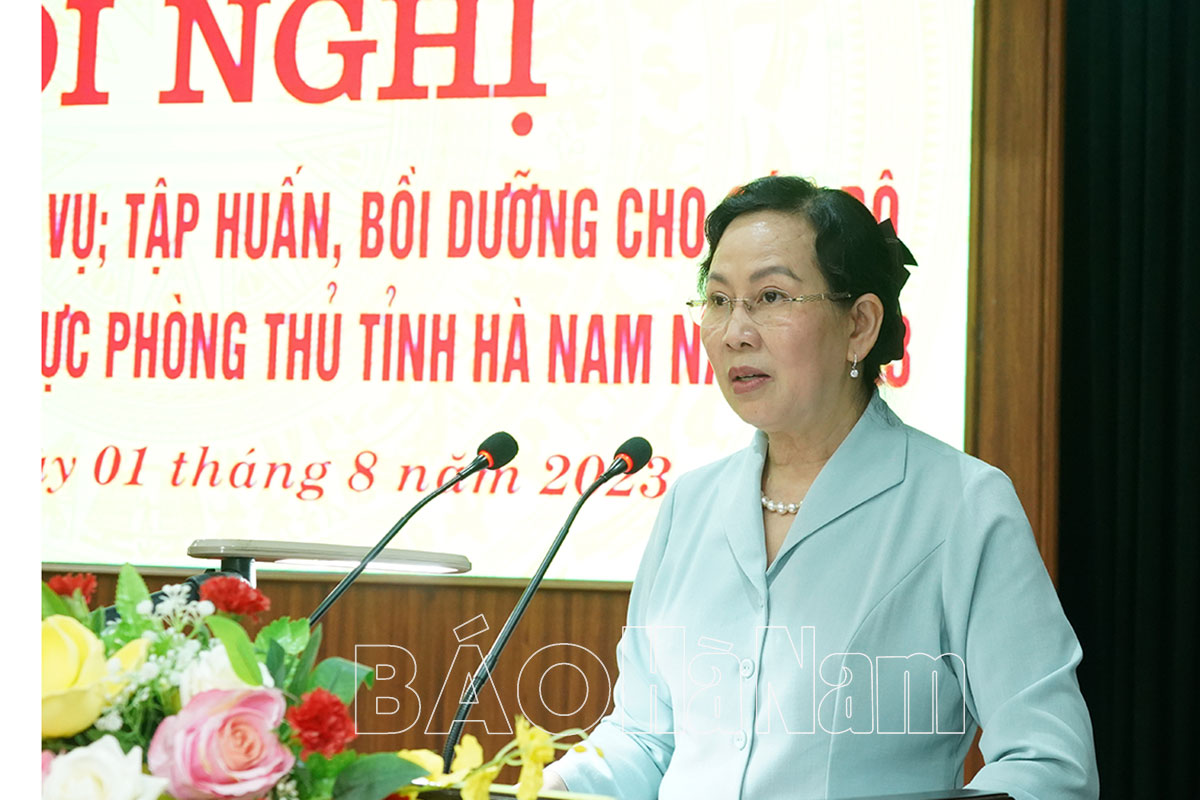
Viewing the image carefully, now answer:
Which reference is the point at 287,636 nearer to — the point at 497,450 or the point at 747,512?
the point at 497,450

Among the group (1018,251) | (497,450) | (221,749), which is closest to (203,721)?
(221,749)

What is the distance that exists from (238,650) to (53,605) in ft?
0.50

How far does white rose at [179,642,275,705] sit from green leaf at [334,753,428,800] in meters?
0.09

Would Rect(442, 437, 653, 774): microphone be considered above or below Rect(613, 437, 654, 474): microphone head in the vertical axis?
below

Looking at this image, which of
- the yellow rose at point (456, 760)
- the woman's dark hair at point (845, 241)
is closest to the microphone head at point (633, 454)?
the woman's dark hair at point (845, 241)

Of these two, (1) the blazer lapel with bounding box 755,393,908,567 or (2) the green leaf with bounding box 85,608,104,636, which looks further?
(1) the blazer lapel with bounding box 755,393,908,567

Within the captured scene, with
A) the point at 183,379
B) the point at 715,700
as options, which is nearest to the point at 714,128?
the point at 183,379

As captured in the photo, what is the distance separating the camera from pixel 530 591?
4.53 ft

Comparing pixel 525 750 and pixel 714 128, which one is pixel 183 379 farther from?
pixel 525 750

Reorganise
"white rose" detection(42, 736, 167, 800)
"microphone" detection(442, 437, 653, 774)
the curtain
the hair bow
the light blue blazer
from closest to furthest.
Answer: "white rose" detection(42, 736, 167, 800) < "microphone" detection(442, 437, 653, 774) < the light blue blazer < the hair bow < the curtain

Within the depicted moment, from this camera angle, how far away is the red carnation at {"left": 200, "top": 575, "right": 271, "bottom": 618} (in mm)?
856

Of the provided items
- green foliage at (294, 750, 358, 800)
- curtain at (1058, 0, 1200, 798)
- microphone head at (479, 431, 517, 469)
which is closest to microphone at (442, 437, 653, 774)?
microphone head at (479, 431, 517, 469)

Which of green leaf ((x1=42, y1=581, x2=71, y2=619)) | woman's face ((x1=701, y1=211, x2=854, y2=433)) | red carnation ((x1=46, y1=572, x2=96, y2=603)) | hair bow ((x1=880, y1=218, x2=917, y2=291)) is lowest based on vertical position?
green leaf ((x1=42, y1=581, x2=71, y2=619))

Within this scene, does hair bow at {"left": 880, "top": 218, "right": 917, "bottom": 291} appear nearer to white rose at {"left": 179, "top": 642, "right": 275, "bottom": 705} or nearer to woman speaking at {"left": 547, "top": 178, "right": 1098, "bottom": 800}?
woman speaking at {"left": 547, "top": 178, "right": 1098, "bottom": 800}
